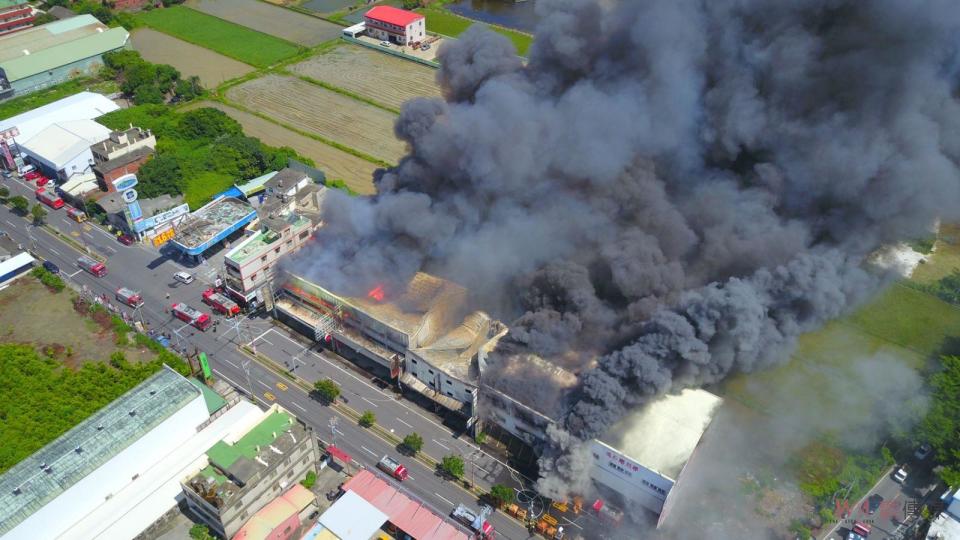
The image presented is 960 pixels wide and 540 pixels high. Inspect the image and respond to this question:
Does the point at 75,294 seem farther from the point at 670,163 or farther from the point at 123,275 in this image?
the point at 670,163

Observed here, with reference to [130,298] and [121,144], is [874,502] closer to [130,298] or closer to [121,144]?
[130,298]

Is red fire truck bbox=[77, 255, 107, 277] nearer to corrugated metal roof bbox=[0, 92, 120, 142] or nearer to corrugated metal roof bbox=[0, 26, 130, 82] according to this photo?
corrugated metal roof bbox=[0, 92, 120, 142]

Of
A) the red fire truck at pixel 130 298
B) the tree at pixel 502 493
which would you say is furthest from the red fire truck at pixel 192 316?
the tree at pixel 502 493

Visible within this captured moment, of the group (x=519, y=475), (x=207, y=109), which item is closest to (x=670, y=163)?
(x=519, y=475)

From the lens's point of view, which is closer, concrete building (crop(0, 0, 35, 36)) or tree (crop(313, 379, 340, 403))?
tree (crop(313, 379, 340, 403))

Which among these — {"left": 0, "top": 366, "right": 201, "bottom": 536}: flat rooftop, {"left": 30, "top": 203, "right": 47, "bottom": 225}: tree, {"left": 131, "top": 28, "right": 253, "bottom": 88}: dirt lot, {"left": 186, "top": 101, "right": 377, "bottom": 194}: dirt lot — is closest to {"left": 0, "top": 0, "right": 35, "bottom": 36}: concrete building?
{"left": 131, "top": 28, "right": 253, "bottom": 88}: dirt lot

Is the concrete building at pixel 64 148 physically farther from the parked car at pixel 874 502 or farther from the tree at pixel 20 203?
the parked car at pixel 874 502
